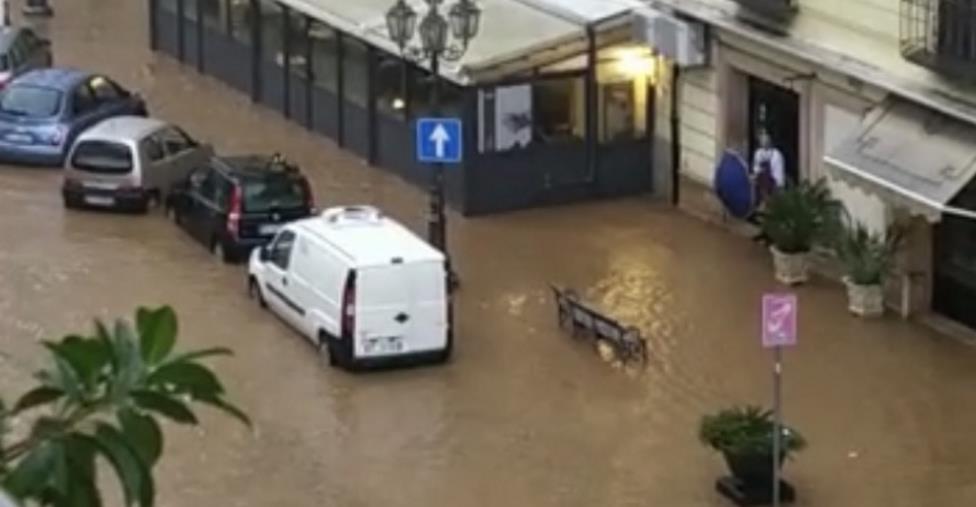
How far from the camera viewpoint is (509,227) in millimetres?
31234


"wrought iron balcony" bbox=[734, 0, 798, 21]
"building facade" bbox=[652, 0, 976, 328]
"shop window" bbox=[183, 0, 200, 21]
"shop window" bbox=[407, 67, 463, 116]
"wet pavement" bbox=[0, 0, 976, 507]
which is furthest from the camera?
"shop window" bbox=[183, 0, 200, 21]

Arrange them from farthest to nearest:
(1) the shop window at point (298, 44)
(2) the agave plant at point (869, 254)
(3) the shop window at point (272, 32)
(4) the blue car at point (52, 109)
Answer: (3) the shop window at point (272, 32) → (1) the shop window at point (298, 44) → (4) the blue car at point (52, 109) → (2) the agave plant at point (869, 254)

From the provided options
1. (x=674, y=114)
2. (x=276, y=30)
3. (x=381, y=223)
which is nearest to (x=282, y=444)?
(x=381, y=223)

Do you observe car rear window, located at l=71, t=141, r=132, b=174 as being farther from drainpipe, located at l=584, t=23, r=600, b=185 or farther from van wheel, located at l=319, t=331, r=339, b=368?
van wheel, located at l=319, t=331, r=339, b=368

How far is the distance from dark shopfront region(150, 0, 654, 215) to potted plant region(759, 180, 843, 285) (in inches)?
181

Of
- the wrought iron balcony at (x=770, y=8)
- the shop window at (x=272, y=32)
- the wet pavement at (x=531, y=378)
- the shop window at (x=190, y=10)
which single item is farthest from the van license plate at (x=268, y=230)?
the shop window at (x=190, y=10)

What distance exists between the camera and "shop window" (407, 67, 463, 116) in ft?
103

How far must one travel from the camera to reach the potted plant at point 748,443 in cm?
1972

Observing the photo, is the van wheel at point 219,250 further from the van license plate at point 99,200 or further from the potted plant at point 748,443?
the potted plant at point 748,443

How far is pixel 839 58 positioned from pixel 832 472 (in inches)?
300

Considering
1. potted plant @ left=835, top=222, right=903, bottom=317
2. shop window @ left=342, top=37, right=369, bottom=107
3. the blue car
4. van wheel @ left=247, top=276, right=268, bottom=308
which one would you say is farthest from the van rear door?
the blue car

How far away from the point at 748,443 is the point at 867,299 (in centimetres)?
700

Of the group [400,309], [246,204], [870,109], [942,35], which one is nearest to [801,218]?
[870,109]

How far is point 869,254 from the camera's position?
86.3 ft
